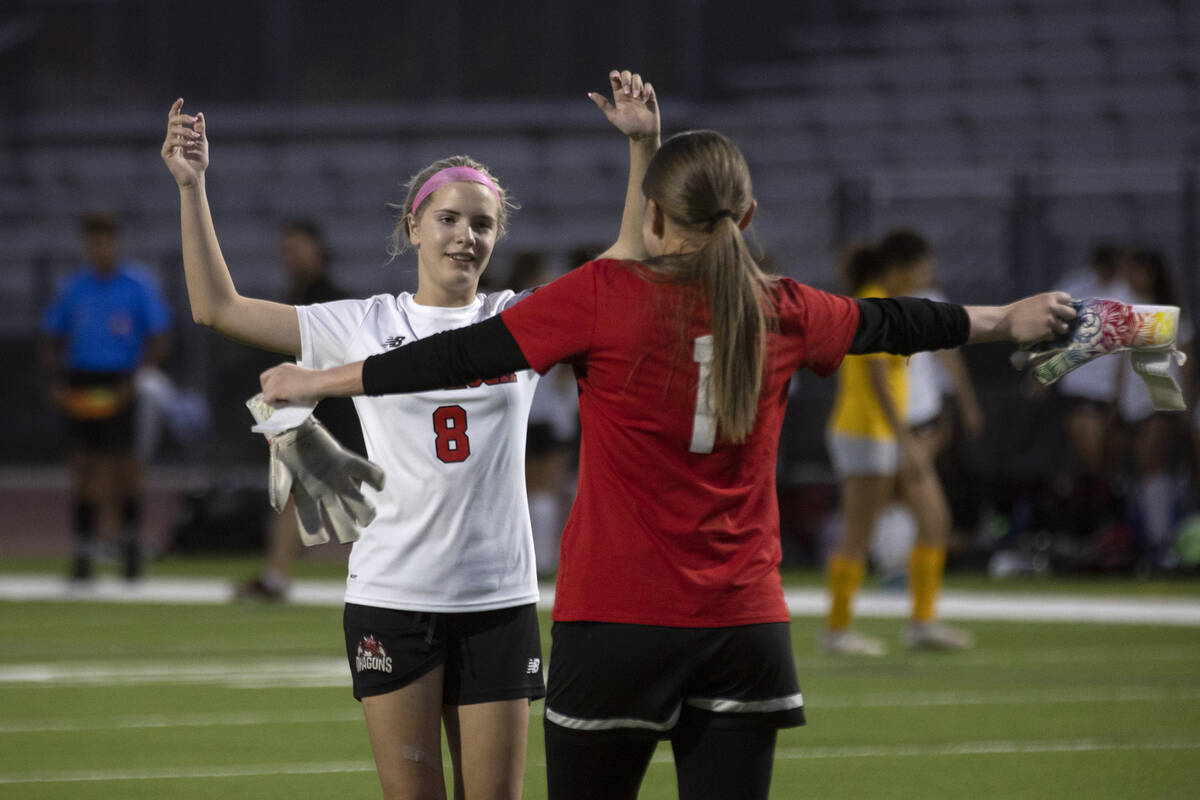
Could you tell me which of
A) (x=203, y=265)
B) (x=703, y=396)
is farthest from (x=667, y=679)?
(x=203, y=265)

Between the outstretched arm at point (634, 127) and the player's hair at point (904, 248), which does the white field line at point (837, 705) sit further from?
the outstretched arm at point (634, 127)

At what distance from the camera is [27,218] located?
2838 cm

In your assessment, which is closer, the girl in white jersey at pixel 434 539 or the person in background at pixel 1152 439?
the girl in white jersey at pixel 434 539

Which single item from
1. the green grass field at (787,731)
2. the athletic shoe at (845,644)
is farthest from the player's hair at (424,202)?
the athletic shoe at (845,644)

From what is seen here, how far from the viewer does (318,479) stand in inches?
144

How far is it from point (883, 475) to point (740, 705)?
19.6 feet

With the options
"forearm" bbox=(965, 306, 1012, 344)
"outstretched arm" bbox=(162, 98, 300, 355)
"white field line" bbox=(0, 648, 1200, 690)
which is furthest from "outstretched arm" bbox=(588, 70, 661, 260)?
"white field line" bbox=(0, 648, 1200, 690)

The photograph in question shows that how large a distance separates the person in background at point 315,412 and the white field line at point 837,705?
3.14 metres

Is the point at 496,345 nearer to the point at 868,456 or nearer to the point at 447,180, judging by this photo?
the point at 447,180

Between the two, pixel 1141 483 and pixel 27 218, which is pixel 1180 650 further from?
pixel 27 218

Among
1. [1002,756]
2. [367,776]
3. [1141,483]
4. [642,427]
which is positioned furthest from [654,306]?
[1141,483]

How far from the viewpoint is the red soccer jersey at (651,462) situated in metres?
3.36

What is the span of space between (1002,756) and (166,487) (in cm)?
1839

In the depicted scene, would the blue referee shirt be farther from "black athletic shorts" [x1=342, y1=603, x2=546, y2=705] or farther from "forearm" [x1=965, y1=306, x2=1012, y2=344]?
"forearm" [x1=965, y1=306, x2=1012, y2=344]
